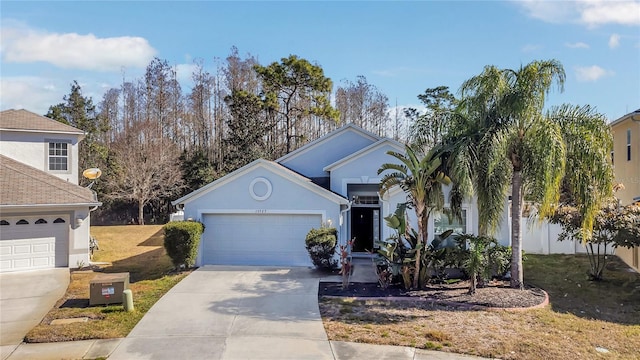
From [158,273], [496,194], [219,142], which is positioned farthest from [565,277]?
[219,142]

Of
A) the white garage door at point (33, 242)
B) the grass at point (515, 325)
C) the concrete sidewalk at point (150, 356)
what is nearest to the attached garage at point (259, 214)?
the white garage door at point (33, 242)

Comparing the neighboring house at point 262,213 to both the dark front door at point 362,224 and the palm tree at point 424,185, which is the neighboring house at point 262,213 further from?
the palm tree at point 424,185

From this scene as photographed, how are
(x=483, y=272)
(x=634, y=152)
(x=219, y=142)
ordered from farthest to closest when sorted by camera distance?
(x=219, y=142)
(x=634, y=152)
(x=483, y=272)

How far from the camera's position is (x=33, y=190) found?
1627cm

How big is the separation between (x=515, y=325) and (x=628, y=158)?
13.1 meters

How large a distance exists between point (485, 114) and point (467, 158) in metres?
1.68

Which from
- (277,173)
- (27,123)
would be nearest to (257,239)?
(277,173)

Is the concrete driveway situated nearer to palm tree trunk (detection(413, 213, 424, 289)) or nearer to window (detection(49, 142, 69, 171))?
window (detection(49, 142, 69, 171))

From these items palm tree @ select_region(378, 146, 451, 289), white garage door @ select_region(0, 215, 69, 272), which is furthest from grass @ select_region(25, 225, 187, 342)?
palm tree @ select_region(378, 146, 451, 289)

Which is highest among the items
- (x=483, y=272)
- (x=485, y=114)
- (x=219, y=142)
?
(x=219, y=142)

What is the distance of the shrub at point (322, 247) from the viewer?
1537 centimetres

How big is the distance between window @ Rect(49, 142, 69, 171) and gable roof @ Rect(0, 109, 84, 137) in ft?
2.20

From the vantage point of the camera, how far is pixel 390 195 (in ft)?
51.5

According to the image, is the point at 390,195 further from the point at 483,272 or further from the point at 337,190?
the point at 483,272
